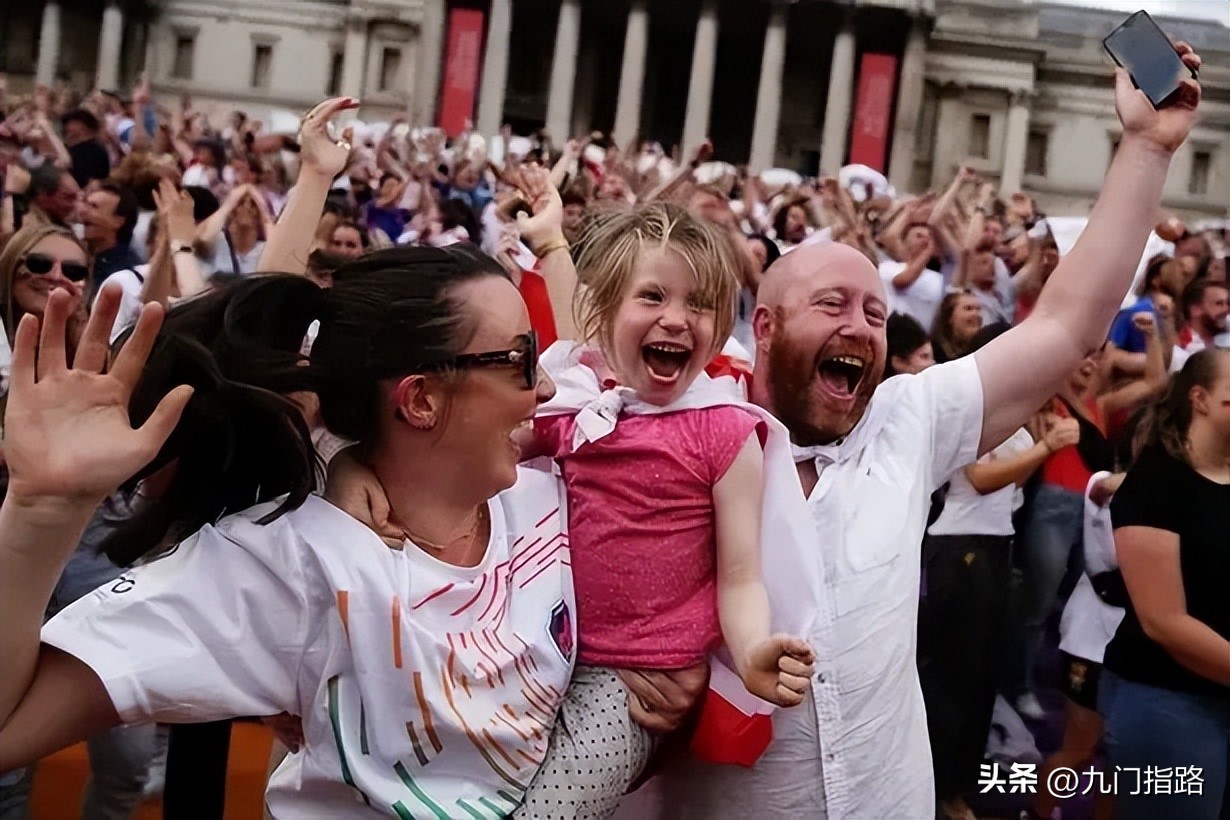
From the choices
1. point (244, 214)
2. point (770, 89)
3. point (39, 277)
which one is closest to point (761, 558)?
point (39, 277)

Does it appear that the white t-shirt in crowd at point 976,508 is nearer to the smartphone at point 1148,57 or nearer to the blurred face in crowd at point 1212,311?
the smartphone at point 1148,57

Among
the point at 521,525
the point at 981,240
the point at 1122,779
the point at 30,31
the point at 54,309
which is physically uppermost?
the point at 30,31

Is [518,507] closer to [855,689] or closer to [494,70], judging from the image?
[855,689]

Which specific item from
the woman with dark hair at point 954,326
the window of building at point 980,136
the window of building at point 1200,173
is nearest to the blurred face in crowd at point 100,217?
the woman with dark hair at point 954,326

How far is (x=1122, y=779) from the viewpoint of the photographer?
3691mm

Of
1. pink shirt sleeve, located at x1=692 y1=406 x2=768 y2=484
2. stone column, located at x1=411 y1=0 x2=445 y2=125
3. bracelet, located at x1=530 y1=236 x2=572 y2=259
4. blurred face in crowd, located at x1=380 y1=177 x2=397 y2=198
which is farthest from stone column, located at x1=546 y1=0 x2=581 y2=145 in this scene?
pink shirt sleeve, located at x1=692 y1=406 x2=768 y2=484

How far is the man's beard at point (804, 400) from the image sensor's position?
2.42 m

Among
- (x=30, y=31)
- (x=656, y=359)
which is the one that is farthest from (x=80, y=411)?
(x=30, y=31)

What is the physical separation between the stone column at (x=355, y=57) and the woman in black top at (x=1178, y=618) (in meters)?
40.1

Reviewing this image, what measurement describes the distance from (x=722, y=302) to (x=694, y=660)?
2.09 feet

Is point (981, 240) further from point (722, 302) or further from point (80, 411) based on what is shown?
point (80, 411)

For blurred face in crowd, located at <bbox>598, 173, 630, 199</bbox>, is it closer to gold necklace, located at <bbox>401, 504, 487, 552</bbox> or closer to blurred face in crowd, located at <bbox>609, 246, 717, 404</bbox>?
blurred face in crowd, located at <bbox>609, 246, 717, 404</bbox>

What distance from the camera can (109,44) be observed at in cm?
3728

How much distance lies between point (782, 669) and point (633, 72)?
41.0 meters
